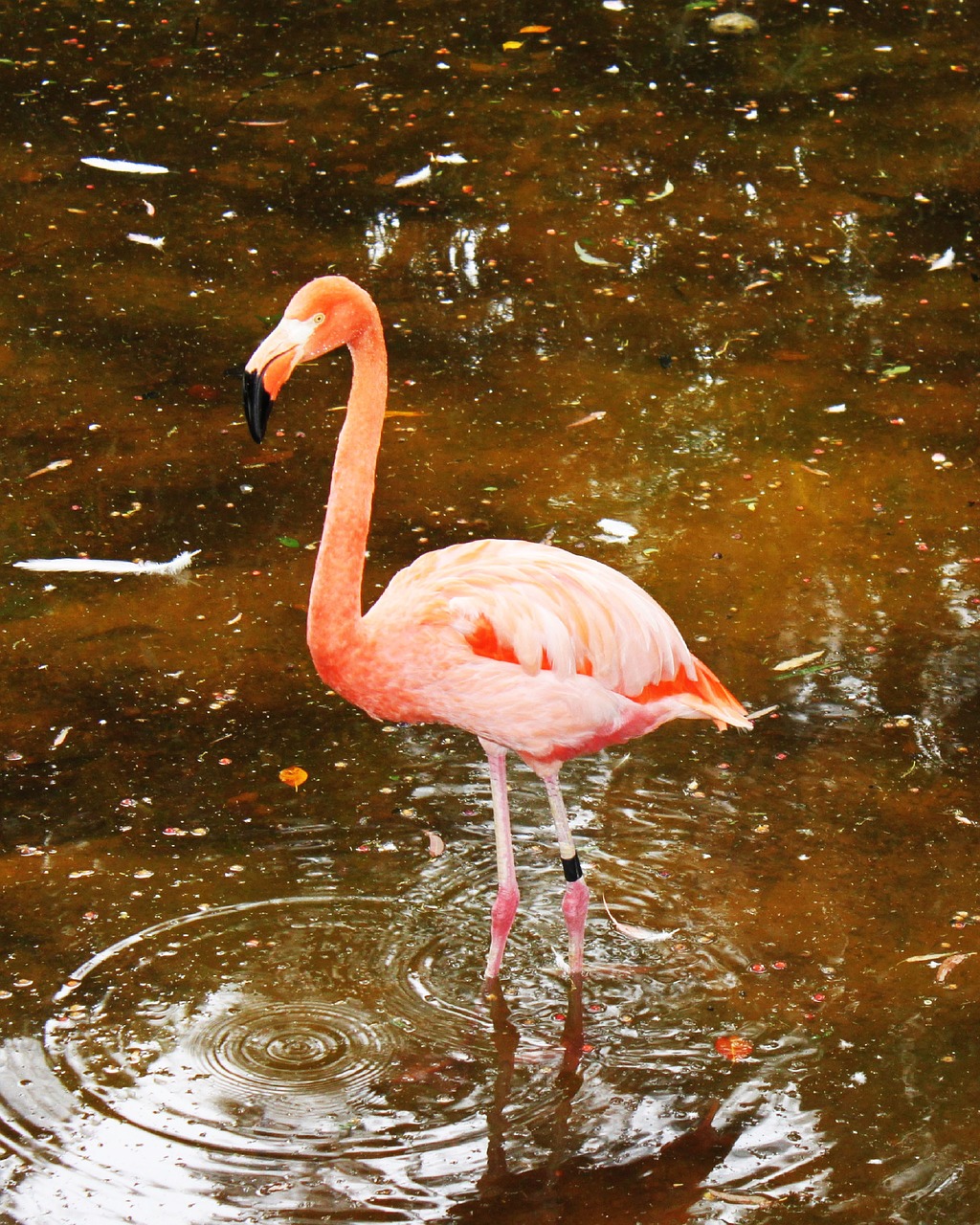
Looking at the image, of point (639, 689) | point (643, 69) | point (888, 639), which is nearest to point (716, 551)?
point (888, 639)

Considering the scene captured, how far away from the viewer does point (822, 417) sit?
6.72 metres

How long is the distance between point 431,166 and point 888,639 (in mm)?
3943

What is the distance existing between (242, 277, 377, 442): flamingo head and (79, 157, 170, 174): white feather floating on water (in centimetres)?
465

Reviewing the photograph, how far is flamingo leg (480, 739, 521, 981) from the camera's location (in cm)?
427

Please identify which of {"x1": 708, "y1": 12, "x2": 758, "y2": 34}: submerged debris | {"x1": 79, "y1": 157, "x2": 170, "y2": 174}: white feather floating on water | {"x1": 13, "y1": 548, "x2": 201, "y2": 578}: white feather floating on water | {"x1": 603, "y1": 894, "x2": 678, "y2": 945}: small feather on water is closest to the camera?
{"x1": 603, "y1": 894, "x2": 678, "y2": 945}: small feather on water

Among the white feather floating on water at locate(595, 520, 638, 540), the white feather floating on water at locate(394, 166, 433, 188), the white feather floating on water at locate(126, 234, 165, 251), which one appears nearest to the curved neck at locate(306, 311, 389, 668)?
the white feather floating on water at locate(595, 520, 638, 540)

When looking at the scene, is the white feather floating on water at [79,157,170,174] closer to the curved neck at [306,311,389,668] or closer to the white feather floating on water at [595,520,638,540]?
the white feather floating on water at [595,520,638,540]

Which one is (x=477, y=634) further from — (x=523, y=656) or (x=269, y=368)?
(x=269, y=368)

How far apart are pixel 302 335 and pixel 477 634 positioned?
0.78 metres

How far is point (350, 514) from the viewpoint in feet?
12.9

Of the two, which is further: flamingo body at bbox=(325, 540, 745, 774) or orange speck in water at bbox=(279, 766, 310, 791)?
orange speck in water at bbox=(279, 766, 310, 791)

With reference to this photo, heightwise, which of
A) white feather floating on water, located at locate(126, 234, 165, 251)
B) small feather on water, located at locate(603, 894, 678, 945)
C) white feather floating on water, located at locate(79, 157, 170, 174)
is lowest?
small feather on water, located at locate(603, 894, 678, 945)

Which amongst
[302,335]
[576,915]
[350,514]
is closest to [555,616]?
[350,514]

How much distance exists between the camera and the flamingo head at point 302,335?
363 cm
